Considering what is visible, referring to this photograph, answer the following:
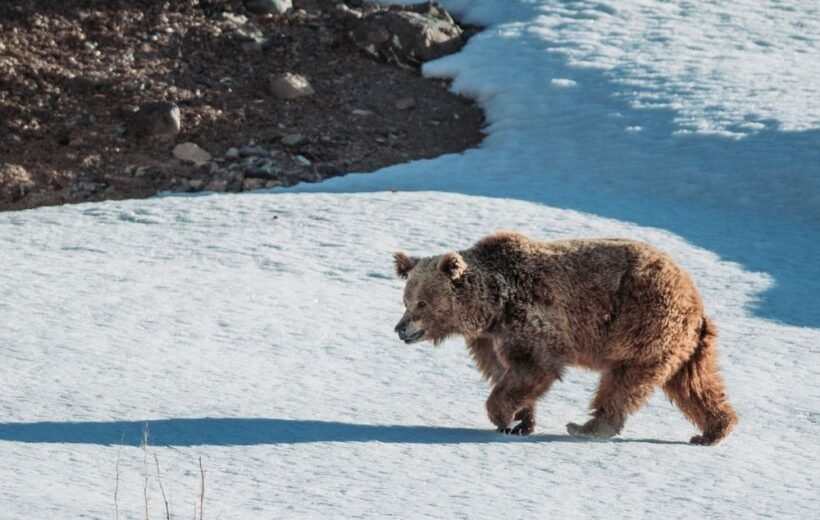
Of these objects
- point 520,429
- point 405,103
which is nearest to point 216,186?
point 405,103

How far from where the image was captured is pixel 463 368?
32.6 feet

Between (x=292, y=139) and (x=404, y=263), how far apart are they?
26.2 ft

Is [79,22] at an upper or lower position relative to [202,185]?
upper

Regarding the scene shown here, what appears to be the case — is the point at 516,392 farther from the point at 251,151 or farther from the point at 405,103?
the point at 405,103


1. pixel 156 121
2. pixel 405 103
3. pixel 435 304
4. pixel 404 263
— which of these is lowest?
pixel 405 103

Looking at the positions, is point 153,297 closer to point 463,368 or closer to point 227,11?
point 463,368

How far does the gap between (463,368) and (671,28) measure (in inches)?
427

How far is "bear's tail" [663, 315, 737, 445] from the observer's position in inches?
332

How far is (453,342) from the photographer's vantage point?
1060 centimetres

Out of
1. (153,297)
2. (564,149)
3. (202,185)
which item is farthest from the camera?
(564,149)

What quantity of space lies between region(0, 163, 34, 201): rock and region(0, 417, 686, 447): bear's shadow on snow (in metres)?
7.61

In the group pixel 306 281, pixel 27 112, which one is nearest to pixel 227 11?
pixel 27 112

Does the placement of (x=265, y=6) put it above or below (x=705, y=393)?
above

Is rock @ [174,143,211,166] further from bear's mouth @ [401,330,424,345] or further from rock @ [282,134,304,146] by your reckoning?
bear's mouth @ [401,330,424,345]
